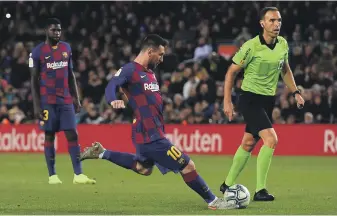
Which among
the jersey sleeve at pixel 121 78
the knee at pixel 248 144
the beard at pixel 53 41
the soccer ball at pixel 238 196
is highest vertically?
the beard at pixel 53 41

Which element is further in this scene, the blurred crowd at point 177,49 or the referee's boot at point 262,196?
the blurred crowd at point 177,49


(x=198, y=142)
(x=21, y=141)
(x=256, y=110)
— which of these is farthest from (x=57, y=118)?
(x=21, y=141)

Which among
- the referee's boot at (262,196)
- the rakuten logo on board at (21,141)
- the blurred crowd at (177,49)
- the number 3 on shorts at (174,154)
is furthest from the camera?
the blurred crowd at (177,49)

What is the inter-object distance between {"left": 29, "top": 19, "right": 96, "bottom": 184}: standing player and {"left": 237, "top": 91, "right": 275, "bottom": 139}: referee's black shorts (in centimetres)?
315

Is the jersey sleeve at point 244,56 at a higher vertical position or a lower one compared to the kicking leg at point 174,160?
higher

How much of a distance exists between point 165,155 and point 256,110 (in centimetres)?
198

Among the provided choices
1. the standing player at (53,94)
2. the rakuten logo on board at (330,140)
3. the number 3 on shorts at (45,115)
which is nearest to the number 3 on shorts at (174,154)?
the standing player at (53,94)

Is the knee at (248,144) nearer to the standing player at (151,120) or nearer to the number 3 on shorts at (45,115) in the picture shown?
the standing player at (151,120)

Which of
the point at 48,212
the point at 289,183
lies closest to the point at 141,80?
the point at 48,212

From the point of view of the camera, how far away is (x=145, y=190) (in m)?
13.3

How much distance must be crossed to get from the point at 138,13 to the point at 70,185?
1492cm

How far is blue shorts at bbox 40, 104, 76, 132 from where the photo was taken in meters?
14.1

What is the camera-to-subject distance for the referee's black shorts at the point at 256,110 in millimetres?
11734

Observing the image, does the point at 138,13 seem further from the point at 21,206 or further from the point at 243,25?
the point at 21,206
